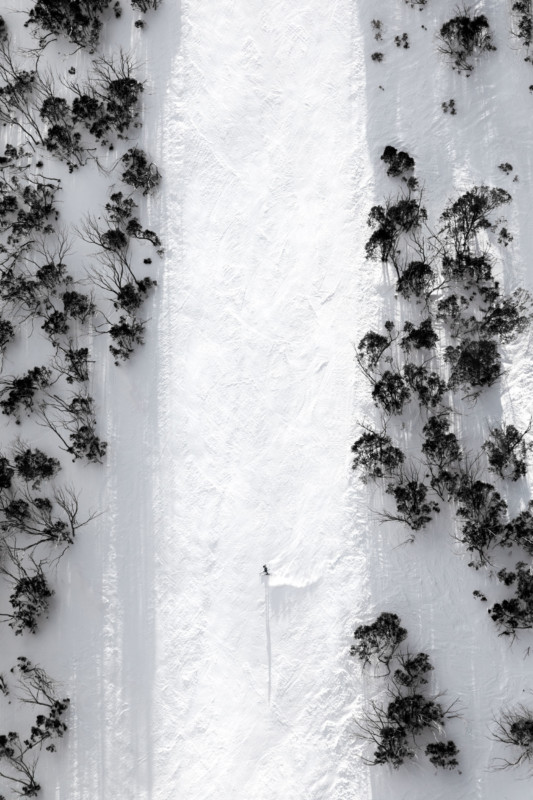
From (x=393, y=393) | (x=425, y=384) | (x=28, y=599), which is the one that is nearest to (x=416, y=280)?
(x=425, y=384)

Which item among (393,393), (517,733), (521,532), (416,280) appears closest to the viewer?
(517,733)

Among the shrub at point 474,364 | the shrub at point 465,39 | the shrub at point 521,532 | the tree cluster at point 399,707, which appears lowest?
the tree cluster at point 399,707

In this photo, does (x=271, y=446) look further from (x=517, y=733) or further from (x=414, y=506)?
(x=517, y=733)

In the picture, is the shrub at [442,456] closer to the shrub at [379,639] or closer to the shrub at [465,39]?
the shrub at [379,639]

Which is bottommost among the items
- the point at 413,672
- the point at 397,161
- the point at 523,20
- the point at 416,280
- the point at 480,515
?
the point at 413,672

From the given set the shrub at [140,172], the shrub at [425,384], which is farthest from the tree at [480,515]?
the shrub at [140,172]

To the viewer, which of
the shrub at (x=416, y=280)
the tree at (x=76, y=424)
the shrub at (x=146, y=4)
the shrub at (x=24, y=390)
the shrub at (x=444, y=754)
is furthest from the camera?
the shrub at (x=146, y=4)

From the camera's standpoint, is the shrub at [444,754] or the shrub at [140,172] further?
the shrub at [140,172]
